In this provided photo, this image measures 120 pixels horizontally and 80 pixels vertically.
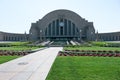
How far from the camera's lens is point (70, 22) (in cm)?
9319

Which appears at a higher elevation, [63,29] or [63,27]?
[63,27]

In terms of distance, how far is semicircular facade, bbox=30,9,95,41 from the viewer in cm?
9150

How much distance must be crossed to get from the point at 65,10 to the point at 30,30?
2107cm

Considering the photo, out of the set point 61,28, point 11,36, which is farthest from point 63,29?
point 11,36

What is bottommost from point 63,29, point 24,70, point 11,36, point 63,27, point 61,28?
point 24,70

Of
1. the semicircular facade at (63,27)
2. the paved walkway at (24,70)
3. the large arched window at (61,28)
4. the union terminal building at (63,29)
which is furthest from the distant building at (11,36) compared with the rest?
the paved walkway at (24,70)

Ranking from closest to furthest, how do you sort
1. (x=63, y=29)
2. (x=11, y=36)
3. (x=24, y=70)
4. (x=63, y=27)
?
(x=24, y=70) < (x=63, y=27) < (x=63, y=29) < (x=11, y=36)

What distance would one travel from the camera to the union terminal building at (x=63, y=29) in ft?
300

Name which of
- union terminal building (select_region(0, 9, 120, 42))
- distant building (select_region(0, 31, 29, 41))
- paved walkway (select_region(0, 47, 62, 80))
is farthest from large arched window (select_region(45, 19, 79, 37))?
paved walkway (select_region(0, 47, 62, 80))

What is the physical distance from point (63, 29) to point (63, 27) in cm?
104

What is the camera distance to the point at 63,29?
299 feet

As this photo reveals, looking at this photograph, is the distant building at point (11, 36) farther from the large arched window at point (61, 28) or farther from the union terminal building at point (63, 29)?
the large arched window at point (61, 28)

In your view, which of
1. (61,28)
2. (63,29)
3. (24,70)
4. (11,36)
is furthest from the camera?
(11,36)

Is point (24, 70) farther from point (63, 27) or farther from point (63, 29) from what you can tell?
point (63, 29)
